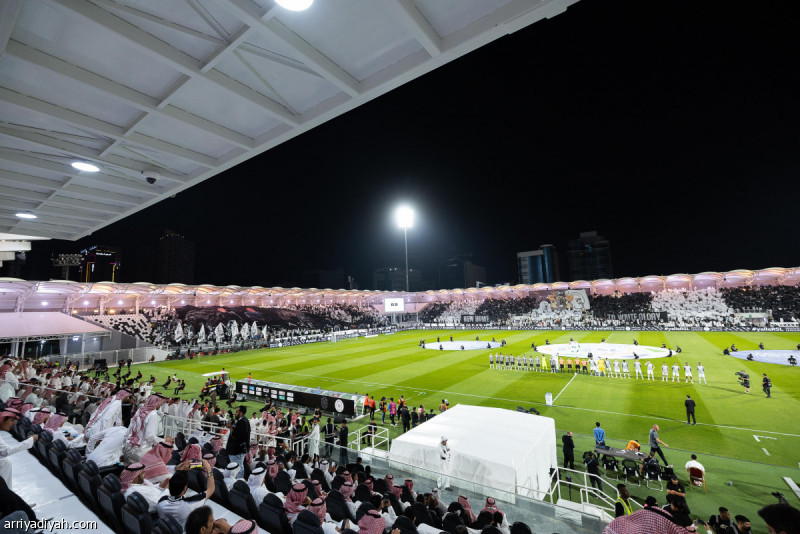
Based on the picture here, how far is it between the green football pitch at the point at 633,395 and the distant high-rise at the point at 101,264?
293 ft

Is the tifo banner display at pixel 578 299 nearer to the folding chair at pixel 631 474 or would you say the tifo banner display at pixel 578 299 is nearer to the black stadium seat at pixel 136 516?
the folding chair at pixel 631 474

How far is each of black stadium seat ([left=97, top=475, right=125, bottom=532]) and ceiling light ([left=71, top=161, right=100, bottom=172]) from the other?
15.2 feet

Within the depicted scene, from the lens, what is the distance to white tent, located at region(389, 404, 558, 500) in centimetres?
889

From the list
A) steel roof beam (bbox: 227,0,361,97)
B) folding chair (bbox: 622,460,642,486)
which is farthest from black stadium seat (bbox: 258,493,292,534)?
folding chair (bbox: 622,460,642,486)

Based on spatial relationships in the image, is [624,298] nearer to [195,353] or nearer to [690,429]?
[690,429]

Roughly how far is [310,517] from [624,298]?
72.3 meters

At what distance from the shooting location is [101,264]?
103 metres

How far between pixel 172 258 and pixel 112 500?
533 ft

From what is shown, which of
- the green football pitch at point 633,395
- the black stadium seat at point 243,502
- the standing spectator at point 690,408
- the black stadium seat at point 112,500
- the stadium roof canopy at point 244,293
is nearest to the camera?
the black stadium seat at point 112,500

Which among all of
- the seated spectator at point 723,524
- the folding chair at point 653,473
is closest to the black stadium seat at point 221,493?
the seated spectator at point 723,524

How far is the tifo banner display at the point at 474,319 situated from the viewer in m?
75.1

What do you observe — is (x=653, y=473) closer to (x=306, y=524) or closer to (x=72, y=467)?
(x=306, y=524)

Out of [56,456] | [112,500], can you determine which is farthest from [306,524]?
[56,456]

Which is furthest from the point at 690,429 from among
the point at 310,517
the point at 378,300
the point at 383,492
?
the point at 378,300
